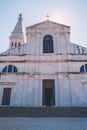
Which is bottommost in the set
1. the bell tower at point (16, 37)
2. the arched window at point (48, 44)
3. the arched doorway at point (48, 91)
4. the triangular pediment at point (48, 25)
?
the arched doorway at point (48, 91)

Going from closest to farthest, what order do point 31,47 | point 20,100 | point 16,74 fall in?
1. point 20,100
2. point 16,74
3. point 31,47

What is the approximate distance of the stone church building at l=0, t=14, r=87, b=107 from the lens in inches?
651

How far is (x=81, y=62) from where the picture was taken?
58.6 feet

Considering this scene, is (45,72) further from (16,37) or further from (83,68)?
(16,37)

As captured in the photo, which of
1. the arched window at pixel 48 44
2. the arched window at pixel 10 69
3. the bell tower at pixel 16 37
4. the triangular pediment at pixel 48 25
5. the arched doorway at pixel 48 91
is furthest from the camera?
the bell tower at pixel 16 37

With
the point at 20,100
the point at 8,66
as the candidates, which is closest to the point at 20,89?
the point at 20,100

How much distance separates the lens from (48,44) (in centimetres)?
1995

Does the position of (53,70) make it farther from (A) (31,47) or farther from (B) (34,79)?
(A) (31,47)

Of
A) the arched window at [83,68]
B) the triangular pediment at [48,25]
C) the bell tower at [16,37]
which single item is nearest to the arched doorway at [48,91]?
the arched window at [83,68]

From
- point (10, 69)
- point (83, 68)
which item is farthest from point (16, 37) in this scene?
point (83, 68)

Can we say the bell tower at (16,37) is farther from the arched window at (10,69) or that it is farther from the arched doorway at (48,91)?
the arched doorway at (48,91)

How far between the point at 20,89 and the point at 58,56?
252 inches

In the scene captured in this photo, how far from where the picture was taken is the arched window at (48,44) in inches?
765

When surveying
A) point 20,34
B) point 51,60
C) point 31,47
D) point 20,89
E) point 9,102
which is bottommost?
point 9,102
